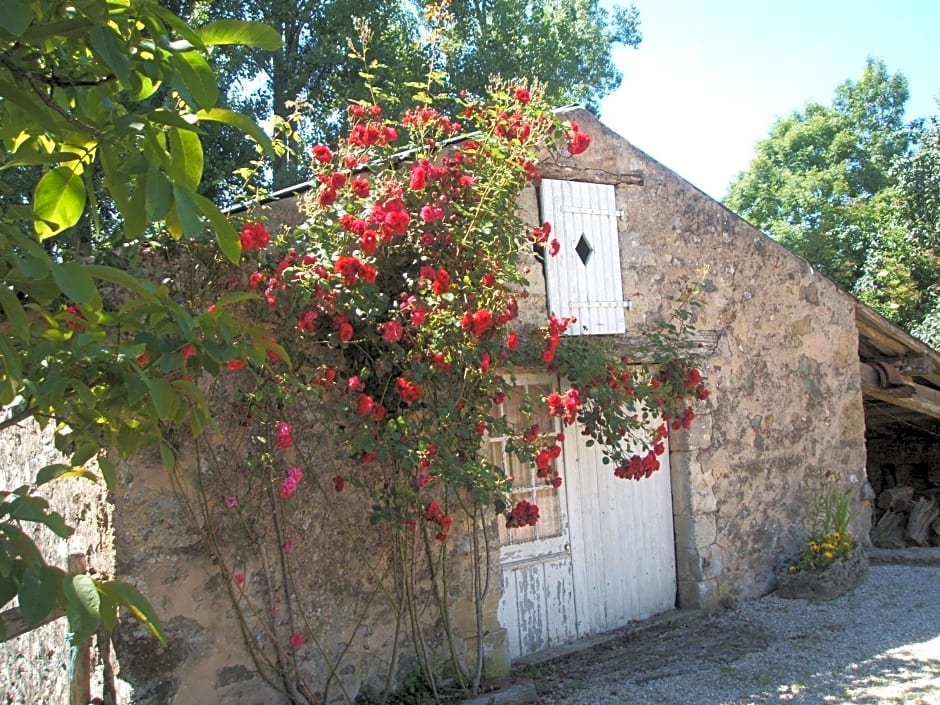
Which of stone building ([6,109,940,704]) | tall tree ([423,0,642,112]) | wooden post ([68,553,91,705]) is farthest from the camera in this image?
tall tree ([423,0,642,112])

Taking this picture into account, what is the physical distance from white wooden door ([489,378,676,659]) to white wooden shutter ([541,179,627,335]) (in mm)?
557

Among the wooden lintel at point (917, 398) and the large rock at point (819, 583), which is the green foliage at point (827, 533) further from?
the wooden lintel at point (917, 398)

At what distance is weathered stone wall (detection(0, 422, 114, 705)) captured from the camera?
4137 millimetres

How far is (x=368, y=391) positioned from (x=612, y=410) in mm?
1559

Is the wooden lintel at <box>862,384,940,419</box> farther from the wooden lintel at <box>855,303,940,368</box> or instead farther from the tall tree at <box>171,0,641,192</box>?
the tall tree at <box>171,0,641,192</box>

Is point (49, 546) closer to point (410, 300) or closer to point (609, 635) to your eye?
point (410, 300)

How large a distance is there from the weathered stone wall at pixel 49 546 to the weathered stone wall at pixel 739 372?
11.5ft

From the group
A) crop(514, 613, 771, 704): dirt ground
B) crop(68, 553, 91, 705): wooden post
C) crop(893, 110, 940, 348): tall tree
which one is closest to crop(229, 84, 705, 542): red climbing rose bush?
crop(68, 553, 91, 705): wooden post

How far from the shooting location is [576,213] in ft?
20.6

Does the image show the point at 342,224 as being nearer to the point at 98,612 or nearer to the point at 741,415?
the point at 98,612

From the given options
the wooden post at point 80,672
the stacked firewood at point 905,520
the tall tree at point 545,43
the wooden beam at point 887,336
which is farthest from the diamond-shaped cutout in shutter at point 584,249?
the tall tree at point 545,43

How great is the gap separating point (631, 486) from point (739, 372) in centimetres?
137

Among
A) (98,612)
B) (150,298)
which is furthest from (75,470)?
(98,612)

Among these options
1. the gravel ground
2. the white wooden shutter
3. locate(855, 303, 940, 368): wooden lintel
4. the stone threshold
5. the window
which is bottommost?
the gravel ground
